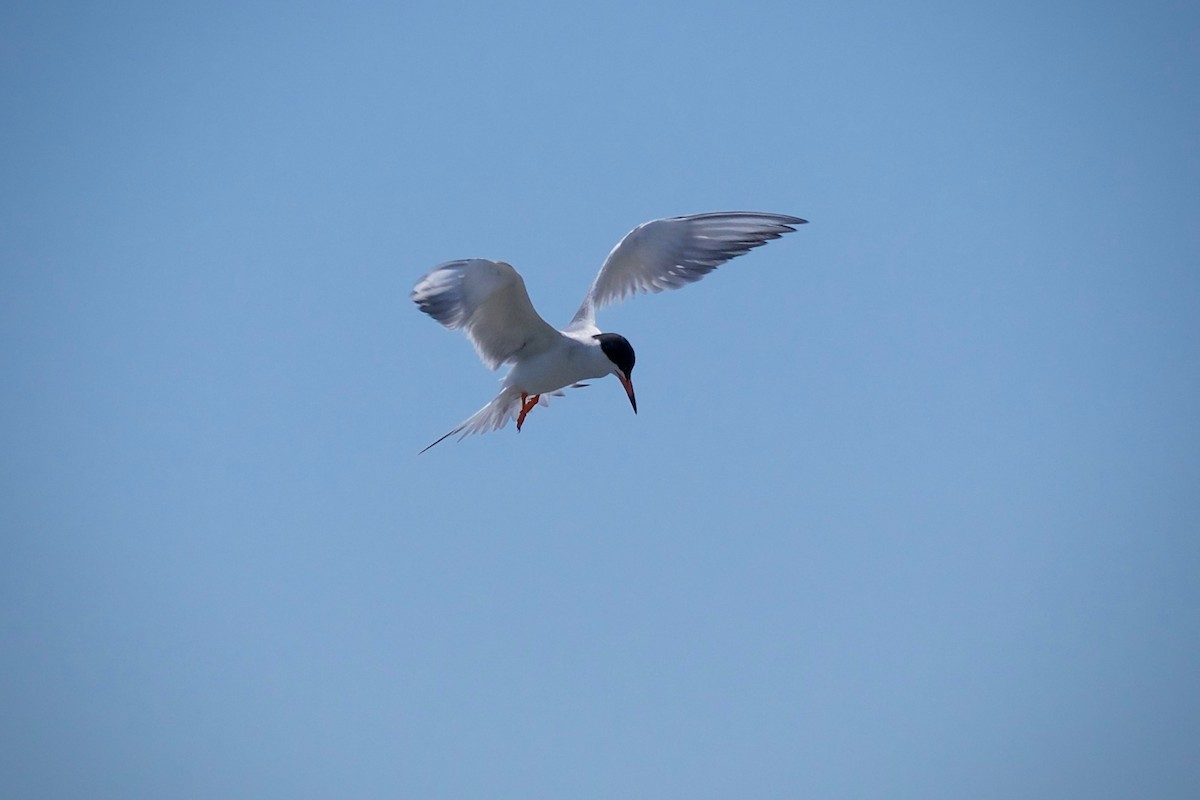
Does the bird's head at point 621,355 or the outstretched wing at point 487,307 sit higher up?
the outstretched wing at point 487,307

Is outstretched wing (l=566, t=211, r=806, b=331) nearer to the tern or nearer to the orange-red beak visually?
the tern

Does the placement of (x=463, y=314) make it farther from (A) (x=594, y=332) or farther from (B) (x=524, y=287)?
(A) (x=594, y=332)

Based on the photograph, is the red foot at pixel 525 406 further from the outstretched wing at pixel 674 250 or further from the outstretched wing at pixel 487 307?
the outstretched wing at pixel 674 250

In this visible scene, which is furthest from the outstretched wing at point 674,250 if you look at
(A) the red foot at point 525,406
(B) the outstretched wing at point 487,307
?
(A) the red foot at point 525,406

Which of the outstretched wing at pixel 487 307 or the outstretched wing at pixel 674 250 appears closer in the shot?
the outstretched wing at pixel 487 307

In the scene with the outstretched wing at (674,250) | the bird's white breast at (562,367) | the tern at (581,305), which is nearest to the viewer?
the tern at (581,305)

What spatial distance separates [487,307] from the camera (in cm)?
871

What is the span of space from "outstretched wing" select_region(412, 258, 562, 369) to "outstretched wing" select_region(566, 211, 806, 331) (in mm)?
540

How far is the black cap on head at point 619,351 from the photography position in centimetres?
835

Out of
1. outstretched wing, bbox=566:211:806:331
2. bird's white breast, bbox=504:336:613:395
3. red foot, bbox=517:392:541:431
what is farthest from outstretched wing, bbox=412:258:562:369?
outstretched wing, bbox=566:211:806:331

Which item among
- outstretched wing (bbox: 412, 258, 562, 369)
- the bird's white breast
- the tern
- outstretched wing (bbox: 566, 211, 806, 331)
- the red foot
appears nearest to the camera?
outstretched wing (bbox: 412, 258, 562, 369)

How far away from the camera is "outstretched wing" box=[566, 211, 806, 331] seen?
344 inches

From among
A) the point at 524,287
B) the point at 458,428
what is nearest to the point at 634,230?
the point at 524,287

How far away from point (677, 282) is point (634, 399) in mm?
1259
